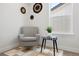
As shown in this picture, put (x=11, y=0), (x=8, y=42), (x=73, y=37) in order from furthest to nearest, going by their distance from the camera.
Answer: (x=8, y=42)
(x=73, y=37)
(x=11, y=0)

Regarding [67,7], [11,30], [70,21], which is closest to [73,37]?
[70,21]

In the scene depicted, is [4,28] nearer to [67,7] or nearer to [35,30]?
[35,30]

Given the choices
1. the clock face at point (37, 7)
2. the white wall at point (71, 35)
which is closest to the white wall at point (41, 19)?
the clock face at point (37, 7)

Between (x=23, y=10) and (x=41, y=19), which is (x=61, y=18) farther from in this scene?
(x=23, y=10)

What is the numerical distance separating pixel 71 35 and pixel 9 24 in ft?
6.89

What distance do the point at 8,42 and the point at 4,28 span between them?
516mm

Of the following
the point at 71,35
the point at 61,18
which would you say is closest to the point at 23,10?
the point at 61,18

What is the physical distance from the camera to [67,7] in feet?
10.6

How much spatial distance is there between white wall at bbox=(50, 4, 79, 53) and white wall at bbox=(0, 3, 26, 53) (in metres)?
1.56

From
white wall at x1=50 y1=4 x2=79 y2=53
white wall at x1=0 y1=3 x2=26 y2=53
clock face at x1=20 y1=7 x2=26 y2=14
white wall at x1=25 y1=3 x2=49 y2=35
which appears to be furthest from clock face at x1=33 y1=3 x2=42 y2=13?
white wall at x1=50 y1=4 x2=79 y2=53

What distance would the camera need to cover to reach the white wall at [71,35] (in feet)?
9.87

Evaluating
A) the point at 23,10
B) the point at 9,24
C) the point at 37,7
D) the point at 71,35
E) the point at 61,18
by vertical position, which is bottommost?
the point at 71,35

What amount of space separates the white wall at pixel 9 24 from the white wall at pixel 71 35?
1.56m

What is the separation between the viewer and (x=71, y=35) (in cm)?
313
